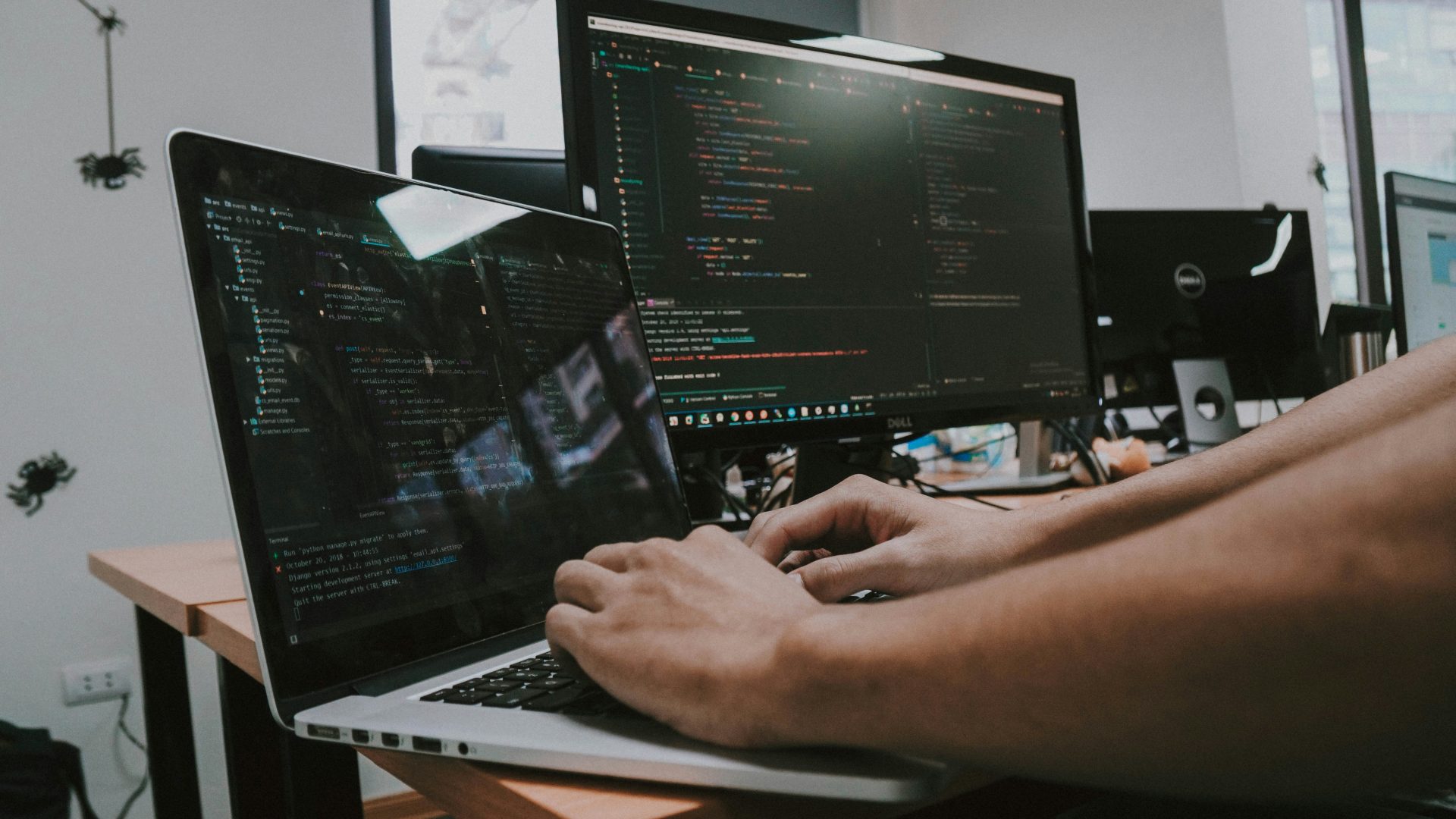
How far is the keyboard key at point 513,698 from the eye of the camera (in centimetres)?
37

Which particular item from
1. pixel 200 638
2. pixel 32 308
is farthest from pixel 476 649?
pixel 32 308

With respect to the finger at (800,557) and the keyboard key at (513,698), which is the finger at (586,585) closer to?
the keyboard key at (513,698)

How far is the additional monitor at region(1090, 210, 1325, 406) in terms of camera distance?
1.58 metres

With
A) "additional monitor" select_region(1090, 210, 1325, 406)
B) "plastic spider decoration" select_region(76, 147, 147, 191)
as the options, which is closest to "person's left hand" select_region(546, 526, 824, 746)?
"additional monitor" select_region(1090, 210, 1325, 406)

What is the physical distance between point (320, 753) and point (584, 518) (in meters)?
0.23

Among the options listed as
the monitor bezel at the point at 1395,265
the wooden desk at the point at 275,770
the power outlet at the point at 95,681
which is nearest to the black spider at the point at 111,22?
the power outlet at the point at 95,681

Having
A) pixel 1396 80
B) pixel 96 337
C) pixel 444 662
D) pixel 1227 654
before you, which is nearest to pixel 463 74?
pixel 96 337

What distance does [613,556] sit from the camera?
415 millimetres

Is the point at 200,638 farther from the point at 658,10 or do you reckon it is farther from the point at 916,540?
the point at 658,10

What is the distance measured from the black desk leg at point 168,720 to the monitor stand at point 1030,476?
3.51 ft

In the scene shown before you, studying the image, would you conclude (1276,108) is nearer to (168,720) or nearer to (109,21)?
(109,21)

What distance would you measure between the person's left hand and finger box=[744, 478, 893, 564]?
5.9 inches

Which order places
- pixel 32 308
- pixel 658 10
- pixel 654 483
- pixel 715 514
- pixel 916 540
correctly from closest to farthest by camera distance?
pixel 916 540
pixel 654 483
pixel 658 10
pixel 715 514
pixel 32 308

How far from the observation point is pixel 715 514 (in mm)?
1201
